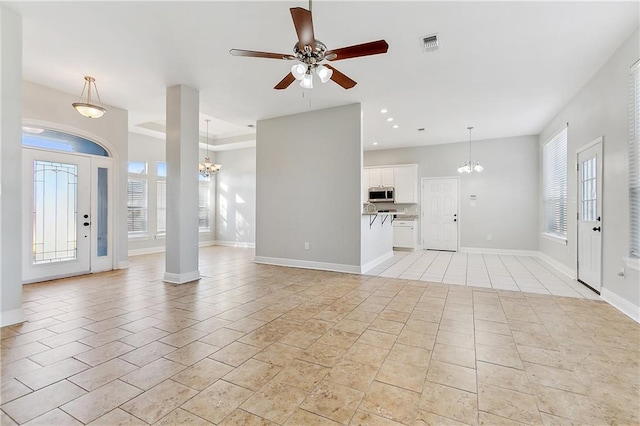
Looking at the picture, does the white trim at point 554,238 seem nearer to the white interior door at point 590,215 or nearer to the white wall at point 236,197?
the white interior door at point 590,215

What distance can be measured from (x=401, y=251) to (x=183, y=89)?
22.0 ft

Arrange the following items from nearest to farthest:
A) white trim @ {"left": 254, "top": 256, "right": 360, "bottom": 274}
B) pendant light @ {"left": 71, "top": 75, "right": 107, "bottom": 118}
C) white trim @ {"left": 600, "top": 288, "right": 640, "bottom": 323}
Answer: white trim @ {"left": 600, "top": 288, "right": 640, "bottom": 323} < pendant light @ {"left": 71, "top": 75, "right": 107, "bottom": 118} < white trim @ {"left": 254, "top": 256, "right": 360, "bottom": 274}

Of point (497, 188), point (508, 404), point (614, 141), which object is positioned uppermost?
point (614, 141)

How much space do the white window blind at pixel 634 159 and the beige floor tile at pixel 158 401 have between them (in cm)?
455

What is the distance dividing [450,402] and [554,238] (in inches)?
236

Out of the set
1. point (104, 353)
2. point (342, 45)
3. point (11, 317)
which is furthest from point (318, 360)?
point (342, 45)

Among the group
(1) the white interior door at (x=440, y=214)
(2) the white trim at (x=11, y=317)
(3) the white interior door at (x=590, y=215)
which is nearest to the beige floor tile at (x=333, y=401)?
(2) the white trim at (x=11, y=317)

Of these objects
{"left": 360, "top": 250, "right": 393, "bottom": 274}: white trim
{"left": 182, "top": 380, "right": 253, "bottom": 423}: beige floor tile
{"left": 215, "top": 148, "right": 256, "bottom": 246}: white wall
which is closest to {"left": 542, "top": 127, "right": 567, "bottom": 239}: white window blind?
{"left": 360, "top": 250, "right": 393, "bottom": 274}: white trim

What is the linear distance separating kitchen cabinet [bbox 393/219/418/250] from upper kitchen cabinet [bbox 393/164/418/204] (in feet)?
2.25

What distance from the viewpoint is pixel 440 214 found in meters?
8.66

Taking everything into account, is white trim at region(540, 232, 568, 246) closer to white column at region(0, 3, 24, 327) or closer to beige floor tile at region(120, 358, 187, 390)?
beige floor tile at region(120, 358, 187, 390)

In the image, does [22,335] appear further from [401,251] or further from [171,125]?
[401,251]

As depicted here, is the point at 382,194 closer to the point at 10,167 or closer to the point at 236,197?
the point at 236,197

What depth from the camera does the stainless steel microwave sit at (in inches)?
356
